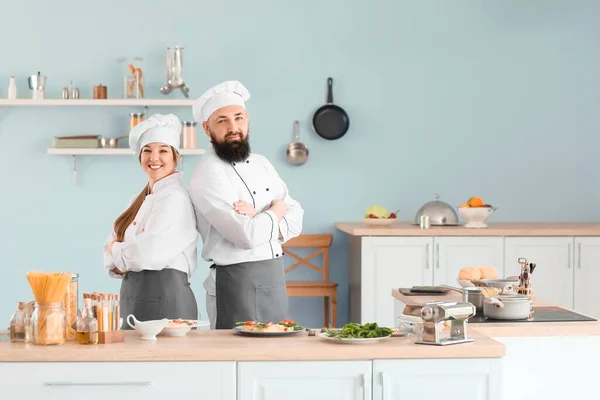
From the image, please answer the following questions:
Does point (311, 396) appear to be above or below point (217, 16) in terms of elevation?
below

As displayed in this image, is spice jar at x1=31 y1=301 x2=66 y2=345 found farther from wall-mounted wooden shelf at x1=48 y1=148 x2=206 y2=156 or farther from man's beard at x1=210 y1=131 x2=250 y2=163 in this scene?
wall-mounted wooden shelf at x1=48 y1=148 x2=206 y2=156

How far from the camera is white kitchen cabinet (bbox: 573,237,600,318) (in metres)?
5.33

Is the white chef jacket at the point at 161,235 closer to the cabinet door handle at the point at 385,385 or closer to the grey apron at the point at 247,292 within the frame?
the grey apron at the point at 247,292

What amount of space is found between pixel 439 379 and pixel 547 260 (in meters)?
3.13

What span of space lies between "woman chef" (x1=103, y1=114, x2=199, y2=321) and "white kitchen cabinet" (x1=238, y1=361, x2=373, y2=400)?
899mm

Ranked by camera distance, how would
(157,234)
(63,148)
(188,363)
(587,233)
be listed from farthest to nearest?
(63,148)
(587,233)
(157,234)
(188,363)

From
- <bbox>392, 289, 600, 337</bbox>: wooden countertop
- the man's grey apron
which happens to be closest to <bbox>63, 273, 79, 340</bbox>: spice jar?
the man's grey apron

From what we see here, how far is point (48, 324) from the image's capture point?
245 cm

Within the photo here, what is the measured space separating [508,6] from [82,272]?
3.54m

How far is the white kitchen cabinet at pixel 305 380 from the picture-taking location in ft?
7.87

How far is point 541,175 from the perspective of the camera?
612cm

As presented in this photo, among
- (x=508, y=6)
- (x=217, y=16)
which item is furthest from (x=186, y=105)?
(x=508, y=6)

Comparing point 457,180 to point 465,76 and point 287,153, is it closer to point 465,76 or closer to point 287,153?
point 465,76

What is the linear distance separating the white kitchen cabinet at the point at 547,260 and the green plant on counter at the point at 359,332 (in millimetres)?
2911
